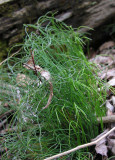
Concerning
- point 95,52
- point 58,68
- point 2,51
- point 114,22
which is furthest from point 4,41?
point 114,22

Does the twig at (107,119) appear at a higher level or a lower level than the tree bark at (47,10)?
lower

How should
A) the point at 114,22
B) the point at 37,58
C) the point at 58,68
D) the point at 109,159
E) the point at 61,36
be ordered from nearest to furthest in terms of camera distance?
1. the point at 109,159
2. the point at 58,68
3. the point at 37,58
4. the point at 61,36
5. the point at 114,22

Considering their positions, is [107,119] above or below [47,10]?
below

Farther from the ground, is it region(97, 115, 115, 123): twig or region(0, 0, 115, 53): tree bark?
region(0, 0, 115, 53): tree bark

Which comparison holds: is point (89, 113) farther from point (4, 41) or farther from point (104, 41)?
point (104, 41)

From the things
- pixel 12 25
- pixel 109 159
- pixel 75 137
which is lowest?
pixel 109 159

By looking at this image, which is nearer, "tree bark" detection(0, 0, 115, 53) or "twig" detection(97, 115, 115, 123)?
"twig" detection(97, 115, 115, 123)

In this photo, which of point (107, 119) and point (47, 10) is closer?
point (107, 119)

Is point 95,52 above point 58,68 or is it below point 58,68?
above

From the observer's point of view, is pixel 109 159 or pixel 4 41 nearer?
pixel 109 159

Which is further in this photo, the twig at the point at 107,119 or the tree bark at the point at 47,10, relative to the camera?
the tree bark at the point at 47,10

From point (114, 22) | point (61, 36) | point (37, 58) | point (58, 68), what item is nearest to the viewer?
point (58, 68)
